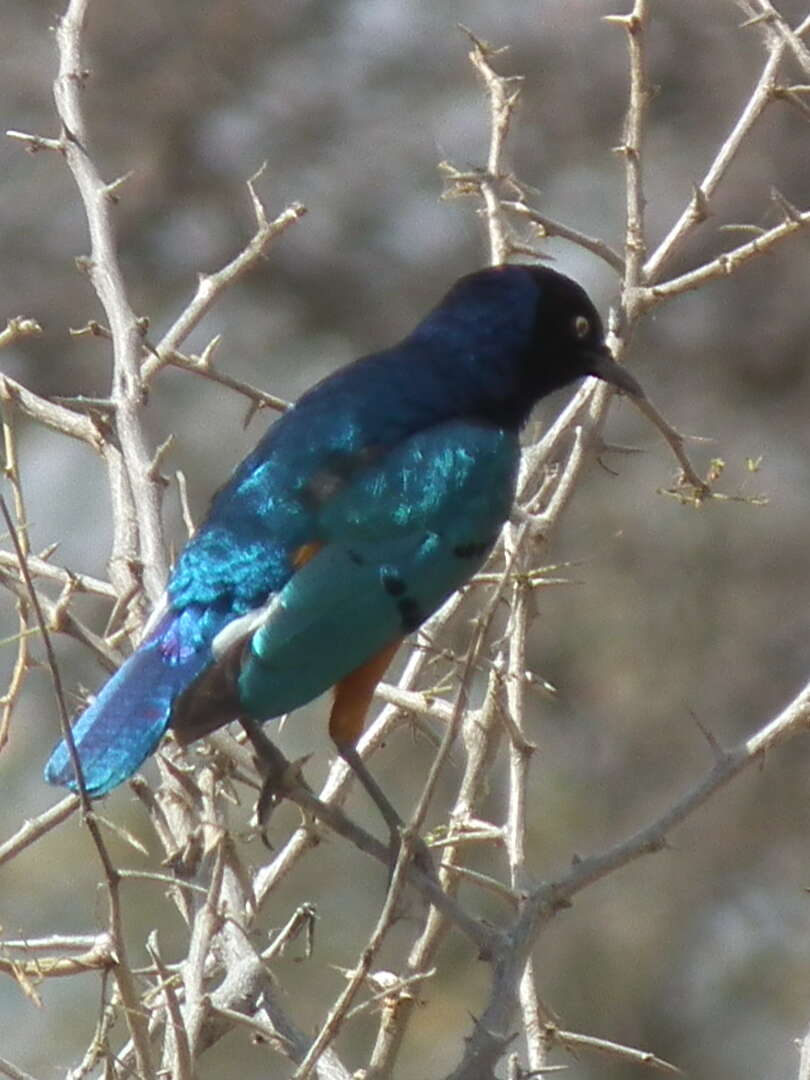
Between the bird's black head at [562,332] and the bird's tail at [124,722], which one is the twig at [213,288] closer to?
the bird's tail at [124,722]

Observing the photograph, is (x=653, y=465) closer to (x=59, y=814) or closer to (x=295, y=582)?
(x=295, y=582)

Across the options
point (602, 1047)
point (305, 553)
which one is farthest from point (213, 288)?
point (602, 1047)

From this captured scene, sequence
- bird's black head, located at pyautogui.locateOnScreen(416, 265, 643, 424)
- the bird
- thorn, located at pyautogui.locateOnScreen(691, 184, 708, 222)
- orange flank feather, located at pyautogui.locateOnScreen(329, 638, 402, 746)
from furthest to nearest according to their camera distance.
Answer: bird's black head, located at pyautogui.locateOnScreen(416, 265, 643, 424) → orange flank feather, located at pyautogui.locateOnScreen(329, 638, 402, 746) → thorn, located at pyautogui.locateOnScreen(691, 184, 708, 222) → the bird

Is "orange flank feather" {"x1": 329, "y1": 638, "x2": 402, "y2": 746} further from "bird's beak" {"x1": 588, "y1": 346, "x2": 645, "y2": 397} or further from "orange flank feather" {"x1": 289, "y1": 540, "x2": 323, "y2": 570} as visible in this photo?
"bird's beak" {"x1": 588, "y1": 346, "x2": 645, "y2": 397}

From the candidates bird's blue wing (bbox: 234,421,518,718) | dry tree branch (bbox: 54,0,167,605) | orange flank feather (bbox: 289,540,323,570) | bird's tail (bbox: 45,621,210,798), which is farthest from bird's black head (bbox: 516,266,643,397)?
bird's tail (bbox: 45,621,210,798)

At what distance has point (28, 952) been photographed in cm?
321

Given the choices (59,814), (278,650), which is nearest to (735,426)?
(278,650)

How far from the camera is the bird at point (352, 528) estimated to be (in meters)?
3.52

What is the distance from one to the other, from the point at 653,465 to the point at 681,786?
151cm

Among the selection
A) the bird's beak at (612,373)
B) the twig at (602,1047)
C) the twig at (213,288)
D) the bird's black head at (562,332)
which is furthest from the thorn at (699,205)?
the twig at (602,1047)

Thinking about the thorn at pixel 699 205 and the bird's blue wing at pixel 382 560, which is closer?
the thorn at pixel 699 205

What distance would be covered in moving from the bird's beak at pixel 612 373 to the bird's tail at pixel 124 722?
45.3 inches

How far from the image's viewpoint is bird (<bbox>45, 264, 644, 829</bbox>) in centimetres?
352

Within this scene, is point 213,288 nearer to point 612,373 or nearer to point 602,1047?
point 612,373
